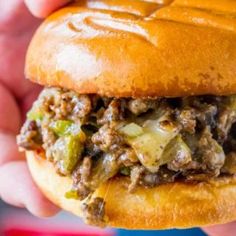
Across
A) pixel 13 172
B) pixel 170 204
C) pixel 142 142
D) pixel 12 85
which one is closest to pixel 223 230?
pixel 170 204

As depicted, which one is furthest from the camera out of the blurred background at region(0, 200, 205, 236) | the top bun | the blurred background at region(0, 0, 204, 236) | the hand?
the blurred background at region(0, 200, 205, 236)

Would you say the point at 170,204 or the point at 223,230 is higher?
the point at 170,204

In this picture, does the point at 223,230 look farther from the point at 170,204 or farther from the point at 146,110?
the point at 146,110

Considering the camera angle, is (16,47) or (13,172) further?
(16,47)

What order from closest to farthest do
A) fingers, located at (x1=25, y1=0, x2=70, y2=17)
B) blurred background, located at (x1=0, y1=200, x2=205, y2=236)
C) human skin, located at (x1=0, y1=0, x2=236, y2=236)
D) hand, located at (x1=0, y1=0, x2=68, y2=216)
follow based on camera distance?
fingers, located at (x1=25, y1=0, x2=70, y2=17)
human skin, located at (x1=0, y1=0, x2=236, y2=236)
hand, located at (x1=0, y1=0, x2=68, y2=216)
blurred background, located at (x1=0, y1=200, x2=205, y2=236)

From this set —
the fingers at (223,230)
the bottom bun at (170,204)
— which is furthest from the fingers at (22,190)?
the fingers at (223,230)

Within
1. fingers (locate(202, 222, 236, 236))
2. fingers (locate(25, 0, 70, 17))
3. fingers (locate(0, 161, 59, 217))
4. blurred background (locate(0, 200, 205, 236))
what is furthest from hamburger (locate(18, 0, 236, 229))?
blurred background (locate(0, 200, 205, 236))

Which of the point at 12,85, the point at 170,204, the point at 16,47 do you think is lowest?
the point at 12,85

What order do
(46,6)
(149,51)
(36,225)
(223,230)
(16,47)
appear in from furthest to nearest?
(36,225) → (16,47) → (223,230) → (46,6) → (149,51)

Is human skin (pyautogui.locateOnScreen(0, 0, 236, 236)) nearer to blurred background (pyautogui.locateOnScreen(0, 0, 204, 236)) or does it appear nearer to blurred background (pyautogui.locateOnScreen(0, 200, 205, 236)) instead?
blurred background (pyautogui.locateOnScreen(0, 0, 204, 236))
